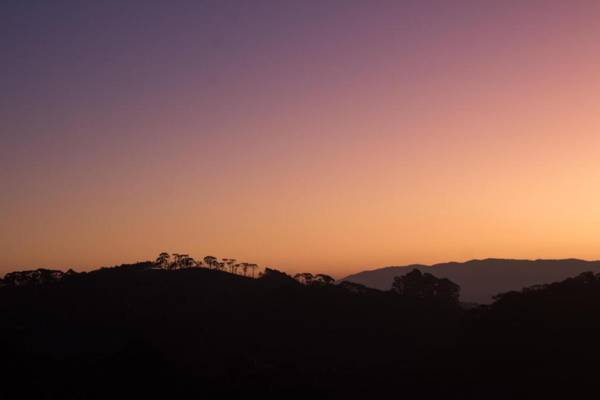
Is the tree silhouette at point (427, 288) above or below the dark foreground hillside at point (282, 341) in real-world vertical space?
above

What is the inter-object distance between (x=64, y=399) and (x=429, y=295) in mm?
136177

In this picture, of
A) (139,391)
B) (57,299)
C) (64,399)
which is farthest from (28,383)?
(57,299)

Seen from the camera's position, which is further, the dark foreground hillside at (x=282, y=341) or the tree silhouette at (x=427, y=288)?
the tree silhouette at (x=427, y=288)

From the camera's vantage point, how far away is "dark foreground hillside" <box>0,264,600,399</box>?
67500mm

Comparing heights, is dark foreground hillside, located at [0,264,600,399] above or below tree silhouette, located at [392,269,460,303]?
below

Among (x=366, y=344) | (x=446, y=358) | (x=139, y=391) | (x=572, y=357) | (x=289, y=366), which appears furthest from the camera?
(x=366, y=344)

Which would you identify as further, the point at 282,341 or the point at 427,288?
the point at 427,288

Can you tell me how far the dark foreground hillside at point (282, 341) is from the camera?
67.5 metres

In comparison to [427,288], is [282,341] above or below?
below

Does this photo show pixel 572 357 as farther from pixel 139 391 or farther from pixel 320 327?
pixel 320 327

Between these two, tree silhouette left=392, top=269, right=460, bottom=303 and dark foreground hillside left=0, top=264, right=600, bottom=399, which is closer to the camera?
dark foreground hillside left=0, top=264, right=600, bottom=399

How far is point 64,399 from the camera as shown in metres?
72.1

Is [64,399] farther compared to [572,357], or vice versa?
[64,399]

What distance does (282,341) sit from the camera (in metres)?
120
